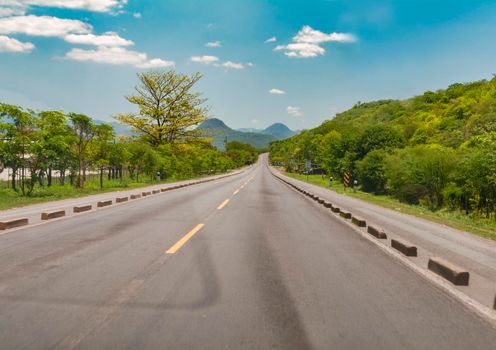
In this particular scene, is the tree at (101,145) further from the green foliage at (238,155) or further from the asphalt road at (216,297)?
the green foliage at (238,155)

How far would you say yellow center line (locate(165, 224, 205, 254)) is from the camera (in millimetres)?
6552

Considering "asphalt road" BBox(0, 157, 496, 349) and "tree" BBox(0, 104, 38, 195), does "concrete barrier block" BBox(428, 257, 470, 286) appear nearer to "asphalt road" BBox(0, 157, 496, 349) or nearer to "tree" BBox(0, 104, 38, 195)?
"asphalt road" BBox(0, 157, 496, 349)

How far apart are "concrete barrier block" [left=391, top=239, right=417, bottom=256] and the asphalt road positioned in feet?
1.51

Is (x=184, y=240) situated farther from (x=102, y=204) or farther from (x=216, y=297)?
(x=102, y=204)

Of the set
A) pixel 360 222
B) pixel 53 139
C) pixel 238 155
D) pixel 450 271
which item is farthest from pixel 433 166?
pixel 238 155

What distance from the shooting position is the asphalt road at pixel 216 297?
3.24 metres

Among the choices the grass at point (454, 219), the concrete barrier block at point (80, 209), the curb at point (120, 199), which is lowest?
the grass at point (454, 219)

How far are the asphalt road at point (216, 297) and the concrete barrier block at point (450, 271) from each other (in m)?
0.44

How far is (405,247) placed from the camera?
704cm

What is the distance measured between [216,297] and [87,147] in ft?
79.0

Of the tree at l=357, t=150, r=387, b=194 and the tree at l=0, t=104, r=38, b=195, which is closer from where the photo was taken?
the tree at l=0, t=104, r=38, b=195

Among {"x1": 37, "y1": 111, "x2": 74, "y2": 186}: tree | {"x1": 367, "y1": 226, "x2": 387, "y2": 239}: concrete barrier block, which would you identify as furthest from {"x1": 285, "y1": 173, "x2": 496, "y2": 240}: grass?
{"x1": 37, "y1": 111, "x2": 74, "y2": 186}: tree

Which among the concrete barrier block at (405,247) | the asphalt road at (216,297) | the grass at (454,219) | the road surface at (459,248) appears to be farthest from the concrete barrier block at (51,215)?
the grass at (454,219)

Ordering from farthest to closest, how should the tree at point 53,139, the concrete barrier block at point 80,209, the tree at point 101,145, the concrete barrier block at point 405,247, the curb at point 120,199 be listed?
the tree at point 101,145
the tree at point 53,139
the curb at point 120,199
the concrete barrier block at point 80,209
the concrete barrier block at point 405,247
